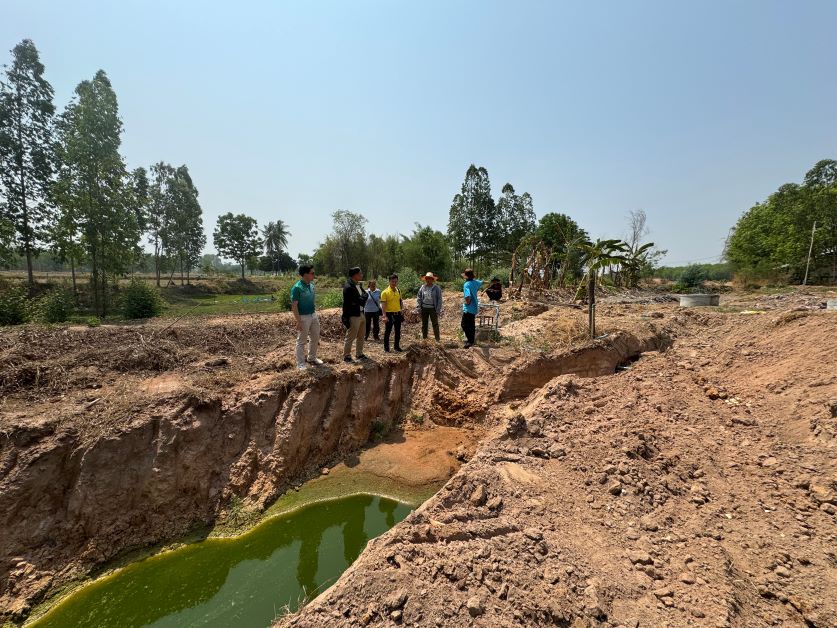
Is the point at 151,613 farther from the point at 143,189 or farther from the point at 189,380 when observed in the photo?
the point at 143,189

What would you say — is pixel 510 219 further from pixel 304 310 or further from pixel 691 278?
pixel 304 310

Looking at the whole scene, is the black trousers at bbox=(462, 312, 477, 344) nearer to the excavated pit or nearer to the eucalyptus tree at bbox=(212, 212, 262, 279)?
the excavated pit

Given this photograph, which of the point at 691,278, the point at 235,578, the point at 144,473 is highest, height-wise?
the point at 691,278

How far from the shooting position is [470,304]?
7.56 meters

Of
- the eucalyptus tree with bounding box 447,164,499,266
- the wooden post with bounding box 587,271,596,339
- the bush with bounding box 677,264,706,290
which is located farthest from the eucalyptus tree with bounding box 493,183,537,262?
the wooden post with bounding box 587,271,596,339

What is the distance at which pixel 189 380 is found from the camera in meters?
5.88

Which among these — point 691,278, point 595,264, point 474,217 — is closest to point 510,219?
point 474,217

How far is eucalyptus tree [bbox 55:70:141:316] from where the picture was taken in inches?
586

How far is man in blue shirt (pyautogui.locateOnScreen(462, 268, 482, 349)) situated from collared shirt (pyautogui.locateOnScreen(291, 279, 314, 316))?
306cm

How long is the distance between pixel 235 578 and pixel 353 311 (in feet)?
13.7

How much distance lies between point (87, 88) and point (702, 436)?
79.6 feet

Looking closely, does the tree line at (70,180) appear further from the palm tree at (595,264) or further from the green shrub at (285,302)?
the palm tree at (595,264)

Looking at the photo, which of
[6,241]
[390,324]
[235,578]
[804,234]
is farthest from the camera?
[804,234]

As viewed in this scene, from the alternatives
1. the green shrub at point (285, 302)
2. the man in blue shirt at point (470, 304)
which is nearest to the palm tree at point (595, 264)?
the man in blue shirt at point (470, 304)
